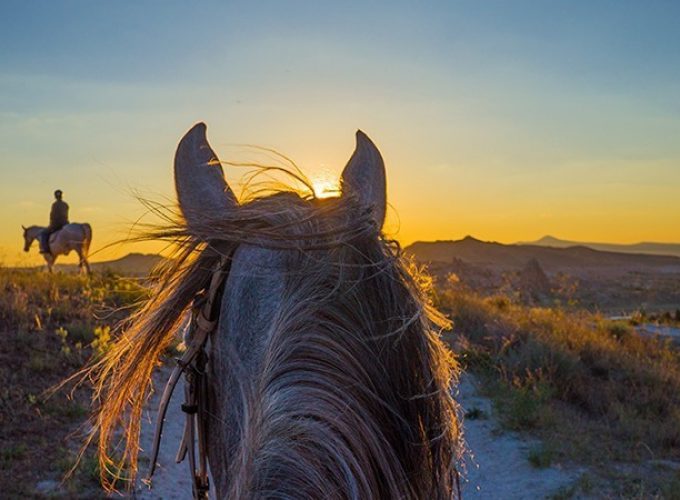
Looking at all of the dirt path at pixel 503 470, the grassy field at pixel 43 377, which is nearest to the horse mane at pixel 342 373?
the grassy field at pixel 43 377

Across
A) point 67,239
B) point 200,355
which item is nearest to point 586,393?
point 200,355

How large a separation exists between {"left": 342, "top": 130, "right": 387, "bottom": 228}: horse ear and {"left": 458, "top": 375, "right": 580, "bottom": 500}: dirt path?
14.7 feet

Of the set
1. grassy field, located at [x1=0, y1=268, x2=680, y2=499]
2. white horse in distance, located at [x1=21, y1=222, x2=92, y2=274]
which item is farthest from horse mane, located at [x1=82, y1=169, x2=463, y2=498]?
white horse in distance, located at [x1=21, y1=222, x2=92, y2=274]

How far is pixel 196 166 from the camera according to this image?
2525 mm

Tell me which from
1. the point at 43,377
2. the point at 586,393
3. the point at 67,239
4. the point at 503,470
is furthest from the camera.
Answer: the point at 67,239

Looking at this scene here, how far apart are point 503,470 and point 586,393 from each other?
10.2ft

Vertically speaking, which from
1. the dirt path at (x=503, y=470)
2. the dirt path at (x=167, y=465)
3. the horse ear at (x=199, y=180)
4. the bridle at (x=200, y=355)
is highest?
the horse ear at (x=199, y=180)

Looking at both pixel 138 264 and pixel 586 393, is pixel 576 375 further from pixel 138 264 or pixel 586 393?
pixel 138 264

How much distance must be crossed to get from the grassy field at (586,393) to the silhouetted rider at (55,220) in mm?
12573

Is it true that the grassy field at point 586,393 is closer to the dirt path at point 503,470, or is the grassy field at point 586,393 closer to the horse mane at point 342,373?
the dirt path at point 503,470

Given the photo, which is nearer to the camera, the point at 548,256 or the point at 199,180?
the point at 199,180

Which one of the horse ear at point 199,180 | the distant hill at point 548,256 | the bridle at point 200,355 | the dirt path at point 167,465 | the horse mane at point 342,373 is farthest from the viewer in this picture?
the distant hill at point 548,256

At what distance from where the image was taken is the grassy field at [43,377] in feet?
20.8

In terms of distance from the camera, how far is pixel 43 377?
847 cm
